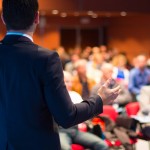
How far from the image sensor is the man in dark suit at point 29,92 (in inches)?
58.5

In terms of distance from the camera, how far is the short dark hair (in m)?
1.53

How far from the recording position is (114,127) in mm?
5461

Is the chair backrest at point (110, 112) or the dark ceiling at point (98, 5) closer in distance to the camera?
the chair backrest at point (110, 112)

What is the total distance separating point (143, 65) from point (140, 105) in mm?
2677

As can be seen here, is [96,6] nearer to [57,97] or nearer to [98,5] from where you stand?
[98,5]

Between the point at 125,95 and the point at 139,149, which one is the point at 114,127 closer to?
the point at 139,149

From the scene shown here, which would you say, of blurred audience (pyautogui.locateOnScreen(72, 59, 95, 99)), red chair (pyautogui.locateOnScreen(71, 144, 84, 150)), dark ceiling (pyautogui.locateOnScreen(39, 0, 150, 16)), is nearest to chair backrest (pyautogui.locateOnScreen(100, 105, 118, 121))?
red chair (pyautogui.locateOnScreen(71, 144, 84, 150))

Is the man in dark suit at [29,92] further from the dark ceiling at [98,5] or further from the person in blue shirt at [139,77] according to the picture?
the dark ceiling at [98,5]

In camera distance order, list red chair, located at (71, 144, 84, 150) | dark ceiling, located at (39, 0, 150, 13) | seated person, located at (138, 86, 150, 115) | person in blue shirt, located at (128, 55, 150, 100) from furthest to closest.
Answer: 1. dark ceiling, located at (39, 0, 150, 13)
2. person in blue shirt, located at (128, 55, 150, 100)
3. seated person, located at (138, 86, 150, 115)
4. red chair, located at (71, 144, 84, 150)

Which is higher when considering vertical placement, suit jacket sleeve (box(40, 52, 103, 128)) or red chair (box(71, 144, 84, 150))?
suit jacket sleeve (box(40, 52, 103, 128))

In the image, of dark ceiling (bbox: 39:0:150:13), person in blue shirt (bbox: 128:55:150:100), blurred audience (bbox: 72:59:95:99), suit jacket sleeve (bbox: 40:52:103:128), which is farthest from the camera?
dark ceiling (bbox: 39:0:150:13)

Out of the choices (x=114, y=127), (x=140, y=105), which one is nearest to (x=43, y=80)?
(x=114, y=127)

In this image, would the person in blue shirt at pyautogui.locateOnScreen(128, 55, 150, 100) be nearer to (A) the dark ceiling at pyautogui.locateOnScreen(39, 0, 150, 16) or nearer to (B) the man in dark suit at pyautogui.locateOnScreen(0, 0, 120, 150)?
(A) the dark ceiling at pyautogui.locateOnScreen(39, 0, 150, 16)

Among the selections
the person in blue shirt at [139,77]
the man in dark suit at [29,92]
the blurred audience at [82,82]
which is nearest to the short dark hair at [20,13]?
the man in dark suit at [29,92]
